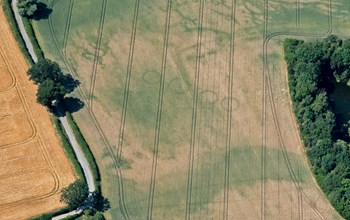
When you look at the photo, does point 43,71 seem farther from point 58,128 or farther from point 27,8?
point 27,8

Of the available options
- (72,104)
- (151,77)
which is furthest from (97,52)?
(72,104)

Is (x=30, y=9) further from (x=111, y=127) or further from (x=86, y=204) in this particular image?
(x=86, y=204)

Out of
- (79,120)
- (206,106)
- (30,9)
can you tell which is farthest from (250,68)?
(30,9)

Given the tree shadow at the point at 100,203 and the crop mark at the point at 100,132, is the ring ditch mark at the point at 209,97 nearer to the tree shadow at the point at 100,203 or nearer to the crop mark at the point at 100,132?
the crop mark at the point at 100,132

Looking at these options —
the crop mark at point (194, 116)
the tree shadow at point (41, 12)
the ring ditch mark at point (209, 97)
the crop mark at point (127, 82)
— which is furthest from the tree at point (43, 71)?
the ring ditch mark at point (209, 97)

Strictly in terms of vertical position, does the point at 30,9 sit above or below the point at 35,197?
above
